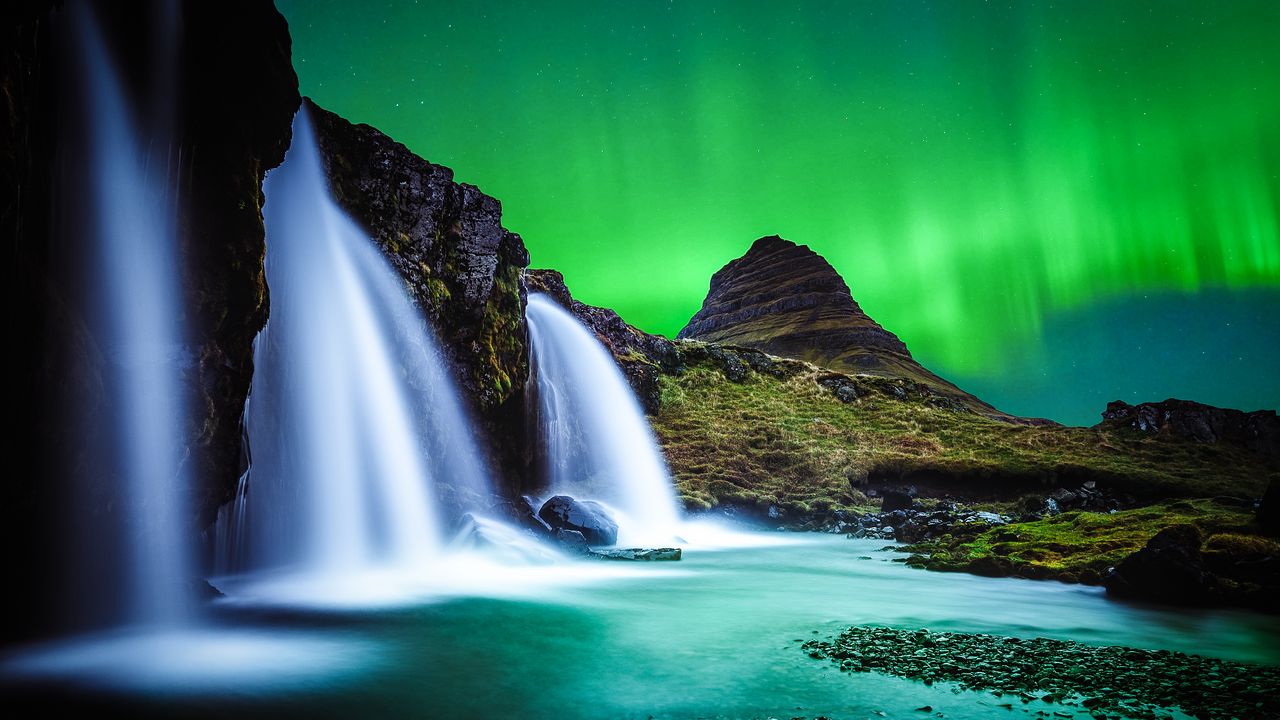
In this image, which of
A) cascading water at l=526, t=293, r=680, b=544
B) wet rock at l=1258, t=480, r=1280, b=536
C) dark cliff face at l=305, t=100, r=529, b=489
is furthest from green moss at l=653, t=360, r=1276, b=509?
wet rock at l=1258, t=480, r=1280, b=536

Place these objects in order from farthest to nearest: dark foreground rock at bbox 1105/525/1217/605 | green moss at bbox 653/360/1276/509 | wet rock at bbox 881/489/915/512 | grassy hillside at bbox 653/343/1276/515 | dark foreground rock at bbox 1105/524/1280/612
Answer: green moss at bbox 653/360/1276/509 → grassy hillside at bbox 653/343/1276/515 → wet rock at bbox 881/489/915/512 → dark foreground rock at bbox 1105/525/1217/605 → dark foreground rock at bbox 1105/524/1280/612

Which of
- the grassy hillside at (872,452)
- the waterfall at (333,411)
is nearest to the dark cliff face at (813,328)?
the grassy hillside at (872,452)

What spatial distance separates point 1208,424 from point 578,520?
54.8m

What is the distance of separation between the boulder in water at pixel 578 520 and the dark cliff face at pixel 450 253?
4.52 meters

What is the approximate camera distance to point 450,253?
2530 cm

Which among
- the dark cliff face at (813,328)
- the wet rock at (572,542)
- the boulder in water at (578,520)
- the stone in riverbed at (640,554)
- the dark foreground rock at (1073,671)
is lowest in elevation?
the stone in riverbed at (640,554)

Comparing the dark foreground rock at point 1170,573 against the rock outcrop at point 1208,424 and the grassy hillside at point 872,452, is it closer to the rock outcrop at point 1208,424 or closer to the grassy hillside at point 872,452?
the grassy hillside at point 872,452

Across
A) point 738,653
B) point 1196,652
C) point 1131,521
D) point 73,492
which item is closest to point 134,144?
point 73,492

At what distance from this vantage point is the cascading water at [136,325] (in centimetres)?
1013

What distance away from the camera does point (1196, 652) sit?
340 inches

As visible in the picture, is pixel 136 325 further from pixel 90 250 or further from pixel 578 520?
pixel 578 520

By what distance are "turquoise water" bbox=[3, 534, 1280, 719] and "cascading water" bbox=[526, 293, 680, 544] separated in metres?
14.3

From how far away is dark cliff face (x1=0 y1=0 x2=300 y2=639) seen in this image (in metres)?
8.42

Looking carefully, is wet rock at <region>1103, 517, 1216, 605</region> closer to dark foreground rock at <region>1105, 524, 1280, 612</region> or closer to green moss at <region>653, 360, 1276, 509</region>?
dark foreground rock at <region>1105, 524, 1280, 612</region>
